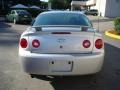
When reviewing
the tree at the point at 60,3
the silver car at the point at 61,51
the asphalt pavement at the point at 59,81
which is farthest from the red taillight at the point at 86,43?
the tree at the point at 60,3

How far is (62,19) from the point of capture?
740 centimetres

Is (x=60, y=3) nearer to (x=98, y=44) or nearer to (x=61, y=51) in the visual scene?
(x=98, y=44)

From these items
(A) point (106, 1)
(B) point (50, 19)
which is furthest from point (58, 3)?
(B) point (50, 19)

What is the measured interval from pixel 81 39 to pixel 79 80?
4.20 feet

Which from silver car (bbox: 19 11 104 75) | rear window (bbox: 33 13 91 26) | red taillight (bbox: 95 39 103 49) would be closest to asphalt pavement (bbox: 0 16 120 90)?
silver car (bbox: 19 11 104 75)

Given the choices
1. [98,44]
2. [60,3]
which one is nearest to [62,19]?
[98,44]

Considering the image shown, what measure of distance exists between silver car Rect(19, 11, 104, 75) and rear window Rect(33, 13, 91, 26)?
0.98m

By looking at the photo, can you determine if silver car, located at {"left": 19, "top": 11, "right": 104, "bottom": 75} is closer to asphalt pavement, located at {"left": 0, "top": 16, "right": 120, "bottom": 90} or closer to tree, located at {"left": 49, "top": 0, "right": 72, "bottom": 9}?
asphalt pavement, located at {"left": 0, "top": 16, "right": 120, "bottom": 90}

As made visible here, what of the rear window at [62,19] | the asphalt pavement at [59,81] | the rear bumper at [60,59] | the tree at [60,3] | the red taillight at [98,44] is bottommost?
the tree at [60,3]

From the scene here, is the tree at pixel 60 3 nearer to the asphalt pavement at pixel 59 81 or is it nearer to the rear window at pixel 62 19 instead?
the asphalt pavement at pixel 59 81

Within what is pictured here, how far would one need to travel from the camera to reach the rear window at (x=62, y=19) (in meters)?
7.30

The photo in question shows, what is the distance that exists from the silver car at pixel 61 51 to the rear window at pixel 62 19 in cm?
98

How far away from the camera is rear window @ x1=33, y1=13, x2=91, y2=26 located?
7.30 m

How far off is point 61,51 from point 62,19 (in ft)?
5.15
